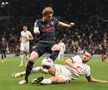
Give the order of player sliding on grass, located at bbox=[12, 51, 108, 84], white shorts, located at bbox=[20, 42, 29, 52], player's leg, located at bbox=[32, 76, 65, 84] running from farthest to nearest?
white shorts, located at bbox=[20, 42, 29, 52] → player sliding on grass, located at bbox=[12, 51, 108, 84] → player's leg, located at bbox=[32, 76, 65, 84]

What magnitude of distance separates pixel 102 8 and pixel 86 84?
40.8 metres

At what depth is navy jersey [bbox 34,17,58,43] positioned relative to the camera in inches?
505

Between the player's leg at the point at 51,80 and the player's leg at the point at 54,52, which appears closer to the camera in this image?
the player's leg at the point at 51,80

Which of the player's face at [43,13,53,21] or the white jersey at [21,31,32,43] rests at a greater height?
the player's face at [43,13,53,21]

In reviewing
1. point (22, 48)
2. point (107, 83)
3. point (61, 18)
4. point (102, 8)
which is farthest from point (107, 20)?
point (107, 83)

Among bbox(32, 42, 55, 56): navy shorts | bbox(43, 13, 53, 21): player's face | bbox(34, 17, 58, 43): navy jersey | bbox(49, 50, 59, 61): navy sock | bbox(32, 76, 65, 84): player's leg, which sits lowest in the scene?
bbox(32, 76, 65, 84): player's leg

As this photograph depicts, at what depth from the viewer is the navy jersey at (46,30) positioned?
42.1 feet

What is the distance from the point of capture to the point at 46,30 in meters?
12.9

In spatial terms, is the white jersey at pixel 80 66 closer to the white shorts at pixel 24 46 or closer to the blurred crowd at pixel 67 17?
the white shorts at pixel 24 46

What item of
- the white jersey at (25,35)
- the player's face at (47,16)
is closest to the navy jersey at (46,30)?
the player's face at (47,16)

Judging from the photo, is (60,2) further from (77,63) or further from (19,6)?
(77,63)

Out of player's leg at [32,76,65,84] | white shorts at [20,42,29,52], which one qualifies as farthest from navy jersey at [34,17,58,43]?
white shorts at [20,42,29,52]

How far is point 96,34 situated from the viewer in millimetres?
51500

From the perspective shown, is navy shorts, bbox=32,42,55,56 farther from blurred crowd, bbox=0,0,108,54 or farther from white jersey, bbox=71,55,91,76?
blurred crowd, bbox=0,0,108,54
